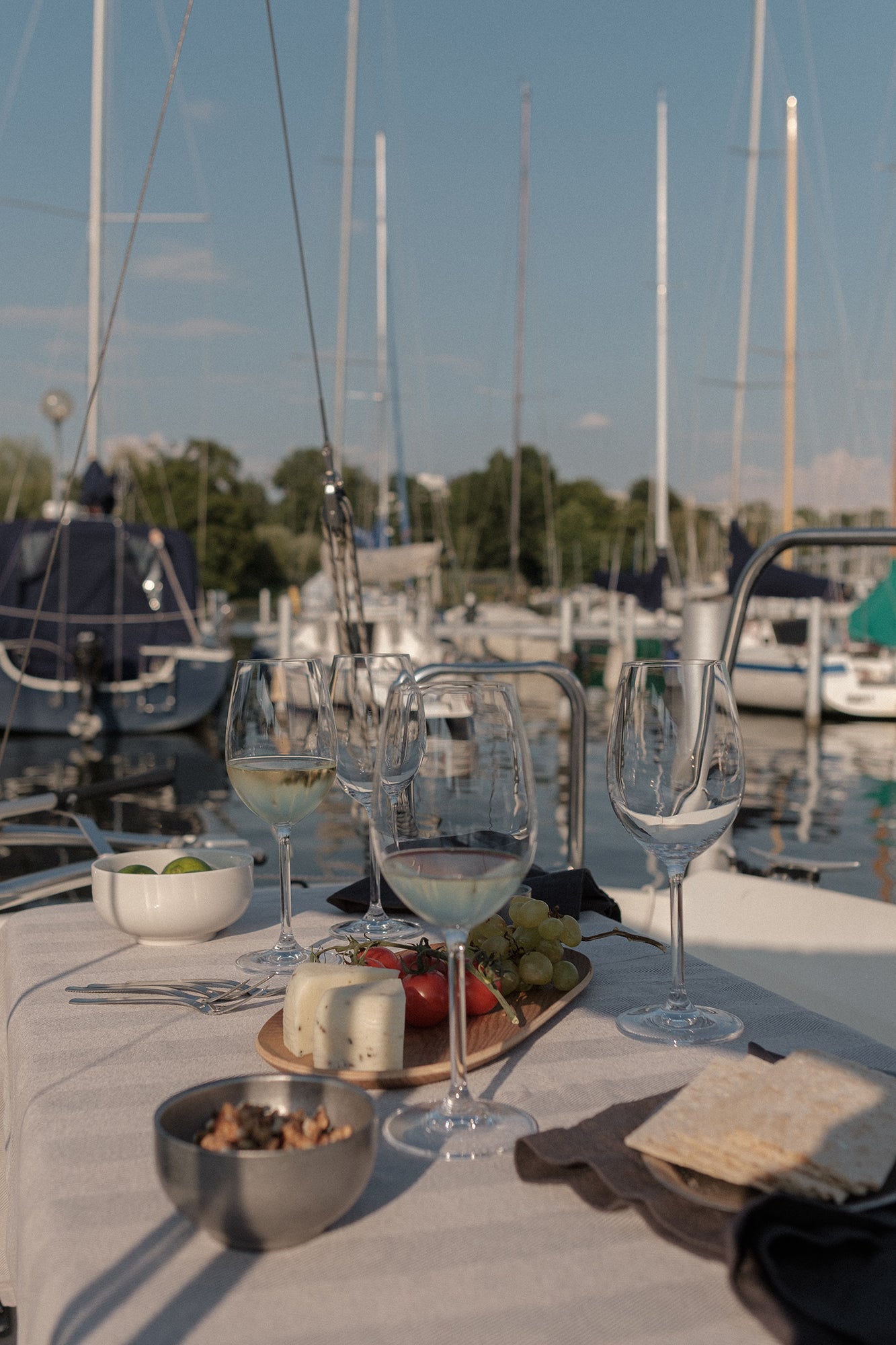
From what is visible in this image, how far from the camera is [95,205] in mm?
19578

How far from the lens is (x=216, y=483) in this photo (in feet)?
237

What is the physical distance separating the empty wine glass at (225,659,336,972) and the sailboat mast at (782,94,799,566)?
23850mm

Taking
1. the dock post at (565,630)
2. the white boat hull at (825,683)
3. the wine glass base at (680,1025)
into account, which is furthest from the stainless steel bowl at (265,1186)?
the dock post at (565,630)

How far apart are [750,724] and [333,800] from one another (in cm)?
1074

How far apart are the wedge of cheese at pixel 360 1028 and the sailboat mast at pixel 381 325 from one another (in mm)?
26442

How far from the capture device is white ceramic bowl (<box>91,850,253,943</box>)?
179cm

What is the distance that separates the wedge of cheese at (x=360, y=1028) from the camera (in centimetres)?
125

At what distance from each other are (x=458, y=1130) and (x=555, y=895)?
0.90 metres

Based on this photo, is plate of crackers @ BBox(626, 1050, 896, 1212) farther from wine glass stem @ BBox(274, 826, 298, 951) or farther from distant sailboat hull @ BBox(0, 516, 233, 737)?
distant sailboat hull @ BBox(0, 516, 233, 737)

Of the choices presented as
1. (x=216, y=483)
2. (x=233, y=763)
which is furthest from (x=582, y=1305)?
(x=216, y=483)

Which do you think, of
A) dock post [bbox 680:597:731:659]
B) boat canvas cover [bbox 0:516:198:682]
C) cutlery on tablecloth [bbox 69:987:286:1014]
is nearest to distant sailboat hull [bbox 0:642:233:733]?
boat canvas cover [bbox 0:516:198:682]

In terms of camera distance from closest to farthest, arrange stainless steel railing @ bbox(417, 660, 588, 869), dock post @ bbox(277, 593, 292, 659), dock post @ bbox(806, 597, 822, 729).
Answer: stainless steel railing @ bbox(417, 660, 588, 869) → dock post @ bbox(277, 593, 292, 659) → dock post @ bbox(806, 597, 822, 729)

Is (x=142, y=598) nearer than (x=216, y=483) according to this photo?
Yes

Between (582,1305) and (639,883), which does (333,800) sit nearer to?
(639,883)
